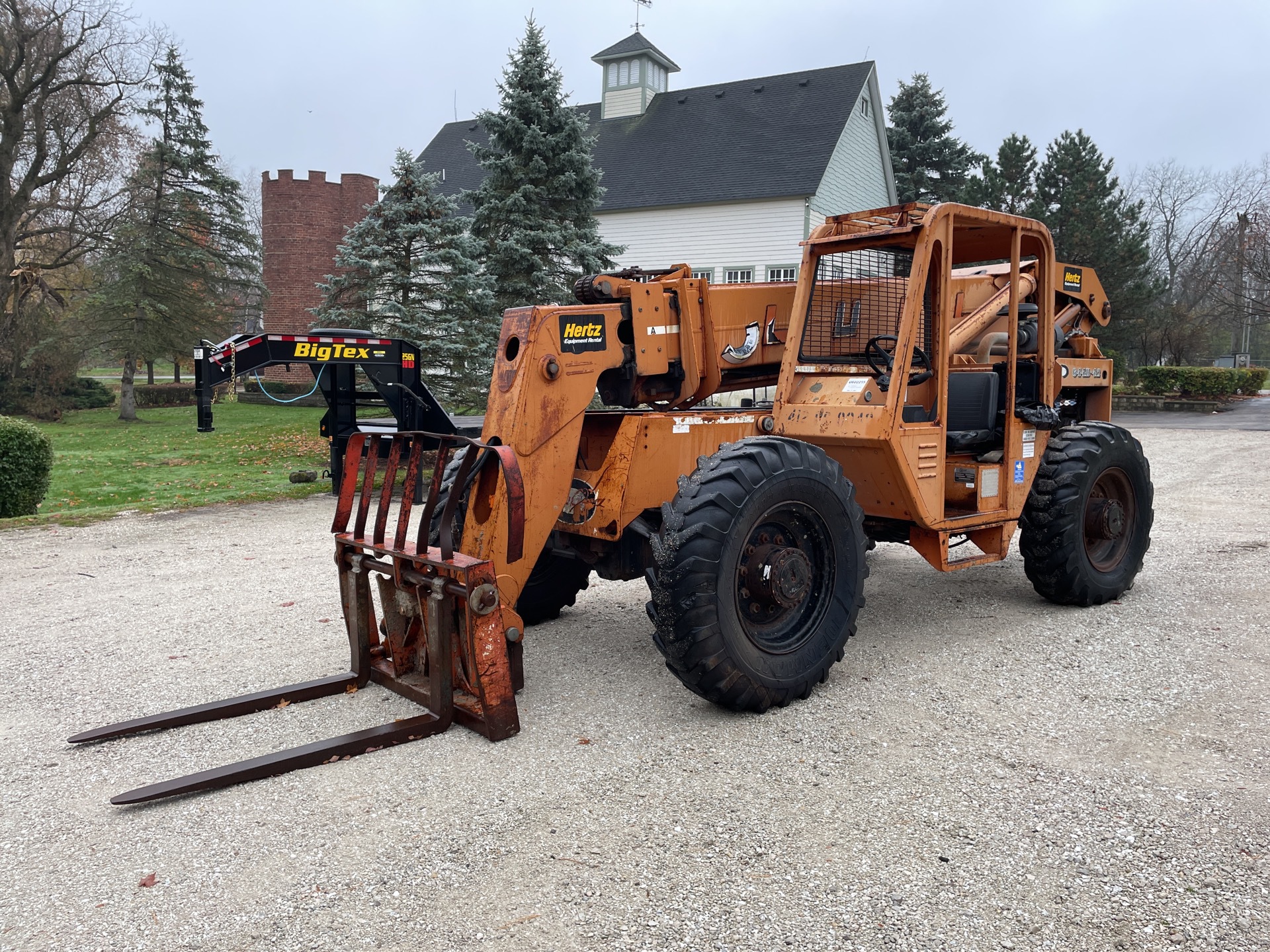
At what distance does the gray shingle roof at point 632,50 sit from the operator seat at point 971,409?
29.4m

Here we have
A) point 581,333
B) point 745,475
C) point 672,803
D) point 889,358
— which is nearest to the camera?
point 672,803

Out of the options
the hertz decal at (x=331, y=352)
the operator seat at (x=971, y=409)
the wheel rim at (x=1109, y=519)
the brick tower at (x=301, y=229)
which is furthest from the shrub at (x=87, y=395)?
the wheel rim at (x=1109, y=519)

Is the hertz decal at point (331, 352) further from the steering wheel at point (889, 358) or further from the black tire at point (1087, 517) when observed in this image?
the black tire at point (1087, 517)

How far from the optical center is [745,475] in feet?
15.1

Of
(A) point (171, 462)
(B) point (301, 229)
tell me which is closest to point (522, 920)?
(A) point (171, 462)

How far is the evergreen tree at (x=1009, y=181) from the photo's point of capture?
30.3m

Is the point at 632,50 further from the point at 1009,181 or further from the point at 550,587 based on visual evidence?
the point at 550,587

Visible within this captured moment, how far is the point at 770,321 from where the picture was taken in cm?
616

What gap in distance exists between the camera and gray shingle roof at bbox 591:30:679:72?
32312 millimetres

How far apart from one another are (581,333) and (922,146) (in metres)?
32.2

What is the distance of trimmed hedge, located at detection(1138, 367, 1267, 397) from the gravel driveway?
83.7 feet

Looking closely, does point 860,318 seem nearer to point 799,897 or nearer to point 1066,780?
point 1066,780

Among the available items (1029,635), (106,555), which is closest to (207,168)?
(106,555)

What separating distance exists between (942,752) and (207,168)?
30078 mm
